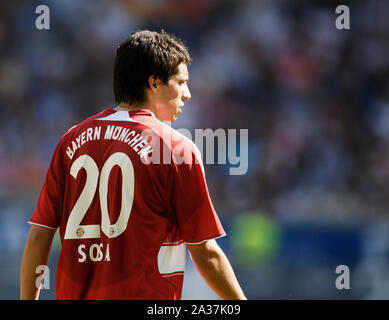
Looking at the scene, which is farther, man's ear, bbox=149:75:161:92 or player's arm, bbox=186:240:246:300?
man's ear, bbox=149:75:161:92

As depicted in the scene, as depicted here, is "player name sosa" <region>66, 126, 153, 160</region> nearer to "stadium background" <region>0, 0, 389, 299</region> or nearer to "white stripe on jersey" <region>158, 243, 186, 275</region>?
"white stripe on jersey" <region>158, 243, 186, 275</region>

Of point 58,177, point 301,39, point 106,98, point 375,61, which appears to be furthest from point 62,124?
point 58,177

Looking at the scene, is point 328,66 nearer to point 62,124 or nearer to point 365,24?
point 365,24

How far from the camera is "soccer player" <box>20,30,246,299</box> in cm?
185

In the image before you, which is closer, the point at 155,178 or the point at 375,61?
the point at 155,178

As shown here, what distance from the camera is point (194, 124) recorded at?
8.68 meters

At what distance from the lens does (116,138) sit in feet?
6.28

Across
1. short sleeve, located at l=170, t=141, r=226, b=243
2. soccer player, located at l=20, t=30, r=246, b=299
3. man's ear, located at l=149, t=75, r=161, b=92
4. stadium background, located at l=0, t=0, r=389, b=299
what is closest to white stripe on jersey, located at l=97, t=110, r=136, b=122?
soccer player, located at l=20, t=30, r=246, b=299

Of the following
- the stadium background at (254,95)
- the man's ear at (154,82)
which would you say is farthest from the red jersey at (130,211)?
the stadium background at (254,95)

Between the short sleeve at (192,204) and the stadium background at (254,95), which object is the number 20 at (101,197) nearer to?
the short sleeve at (192,204)

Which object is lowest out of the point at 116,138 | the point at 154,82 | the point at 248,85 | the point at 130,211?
the point at 130,211

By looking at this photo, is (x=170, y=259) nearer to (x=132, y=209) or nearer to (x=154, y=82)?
(x=132, y=209)

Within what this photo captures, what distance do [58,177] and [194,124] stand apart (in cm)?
674

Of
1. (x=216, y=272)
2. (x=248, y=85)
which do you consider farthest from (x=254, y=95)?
(x=216, y=272)
